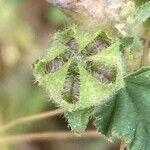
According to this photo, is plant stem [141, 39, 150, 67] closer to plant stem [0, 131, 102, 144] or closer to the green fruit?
the green fruit

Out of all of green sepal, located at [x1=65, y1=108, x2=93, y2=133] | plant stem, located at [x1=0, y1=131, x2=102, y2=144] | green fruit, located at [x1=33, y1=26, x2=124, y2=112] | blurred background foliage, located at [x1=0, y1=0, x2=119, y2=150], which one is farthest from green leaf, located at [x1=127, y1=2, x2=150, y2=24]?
blurred background foliage, located at [x1=0, y1=0, x2=119, y2=150]

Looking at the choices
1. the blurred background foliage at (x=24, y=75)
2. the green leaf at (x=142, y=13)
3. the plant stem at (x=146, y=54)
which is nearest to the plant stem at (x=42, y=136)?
the blurred background foliage at (x=24, y=75)

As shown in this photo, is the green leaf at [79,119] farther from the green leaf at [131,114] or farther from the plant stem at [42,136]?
the plant stem at [42,136]

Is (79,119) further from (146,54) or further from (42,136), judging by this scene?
(42,136)

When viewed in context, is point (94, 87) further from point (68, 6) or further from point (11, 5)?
point (11, 5)

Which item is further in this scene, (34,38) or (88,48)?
(34,38)

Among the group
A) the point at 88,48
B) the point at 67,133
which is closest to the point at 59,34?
the point at 88,48

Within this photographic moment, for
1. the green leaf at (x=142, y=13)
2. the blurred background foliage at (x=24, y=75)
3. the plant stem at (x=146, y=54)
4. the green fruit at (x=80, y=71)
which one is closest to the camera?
the green fruit at (x=80, y=71)

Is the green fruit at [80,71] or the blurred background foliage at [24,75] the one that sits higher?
the green fruit at [80,71]
